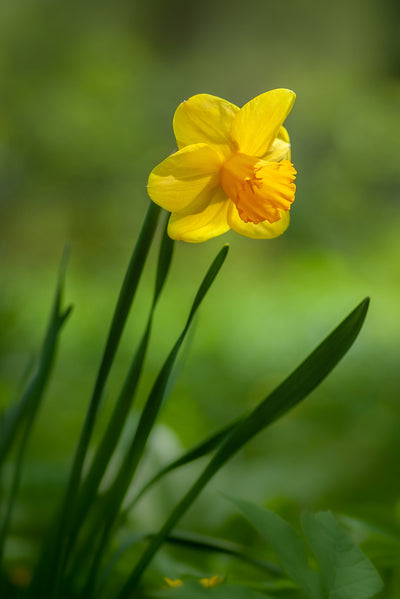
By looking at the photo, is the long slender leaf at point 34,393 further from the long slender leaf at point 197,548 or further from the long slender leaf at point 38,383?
the long slender leaf at point 197,548

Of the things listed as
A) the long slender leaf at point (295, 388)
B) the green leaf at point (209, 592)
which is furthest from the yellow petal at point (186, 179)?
the green leaf at point (209, 592)

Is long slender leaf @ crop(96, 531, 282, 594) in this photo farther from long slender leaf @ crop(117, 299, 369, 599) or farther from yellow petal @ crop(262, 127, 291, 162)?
yellow petal @ crop(262, 127, 291, 162)

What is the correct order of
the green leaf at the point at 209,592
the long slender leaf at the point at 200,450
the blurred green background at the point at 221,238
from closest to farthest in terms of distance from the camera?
the green leaf at the point at 209,592 → the long slender leaf at the point at 200,450 → the blurred green background at the point at 221,238

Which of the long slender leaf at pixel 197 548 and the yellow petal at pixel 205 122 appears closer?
the yellow petal at pixel 205 122

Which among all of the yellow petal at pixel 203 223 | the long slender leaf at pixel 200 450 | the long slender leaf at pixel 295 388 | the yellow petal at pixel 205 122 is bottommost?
the long slender leaf at pixel 200 450

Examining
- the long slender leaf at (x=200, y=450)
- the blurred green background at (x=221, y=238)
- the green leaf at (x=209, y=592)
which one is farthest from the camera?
the blurred green background at (x=221, y=238)

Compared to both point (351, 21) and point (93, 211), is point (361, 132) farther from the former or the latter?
point (351, 21)

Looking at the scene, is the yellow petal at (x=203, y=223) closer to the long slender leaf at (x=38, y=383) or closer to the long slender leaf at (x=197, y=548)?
the long slender leaf at (x=38, y=383)

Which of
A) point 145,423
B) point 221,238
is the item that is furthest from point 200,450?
point 221,238

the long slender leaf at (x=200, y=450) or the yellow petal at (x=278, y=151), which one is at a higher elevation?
the yellow petal at (x=278, y=151)
